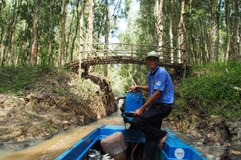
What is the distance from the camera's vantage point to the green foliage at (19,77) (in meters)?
14.1

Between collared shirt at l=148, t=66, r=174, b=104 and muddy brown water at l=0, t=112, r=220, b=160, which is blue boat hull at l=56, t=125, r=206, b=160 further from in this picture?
muddy brown water at l=0, t=112, r=220, b=160

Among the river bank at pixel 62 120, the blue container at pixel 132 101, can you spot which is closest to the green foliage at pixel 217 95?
the river bank at pixel 62 120

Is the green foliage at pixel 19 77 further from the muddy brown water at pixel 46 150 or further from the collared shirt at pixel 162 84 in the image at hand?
the collared shirt at pixel 162 84

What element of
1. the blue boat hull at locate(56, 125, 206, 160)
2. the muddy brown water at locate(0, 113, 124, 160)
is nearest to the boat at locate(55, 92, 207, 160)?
the blue boat hull at locate(56, 125, 206, 160)

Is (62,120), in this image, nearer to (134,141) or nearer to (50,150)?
(50,150)

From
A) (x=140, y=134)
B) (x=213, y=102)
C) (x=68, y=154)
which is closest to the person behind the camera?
(x=68, y=154)

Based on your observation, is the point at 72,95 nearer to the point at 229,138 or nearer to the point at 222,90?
the point at 222,90

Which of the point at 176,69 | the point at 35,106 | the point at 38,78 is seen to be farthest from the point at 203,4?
the point at 35,106

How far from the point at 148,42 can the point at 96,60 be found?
25.3 metres

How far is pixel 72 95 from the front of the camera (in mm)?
15258

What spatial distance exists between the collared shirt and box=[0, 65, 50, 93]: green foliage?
1040 cm

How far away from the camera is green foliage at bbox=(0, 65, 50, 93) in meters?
14.1

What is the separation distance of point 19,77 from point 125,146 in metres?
12.2

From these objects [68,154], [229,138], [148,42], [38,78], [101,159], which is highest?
[148,42]
